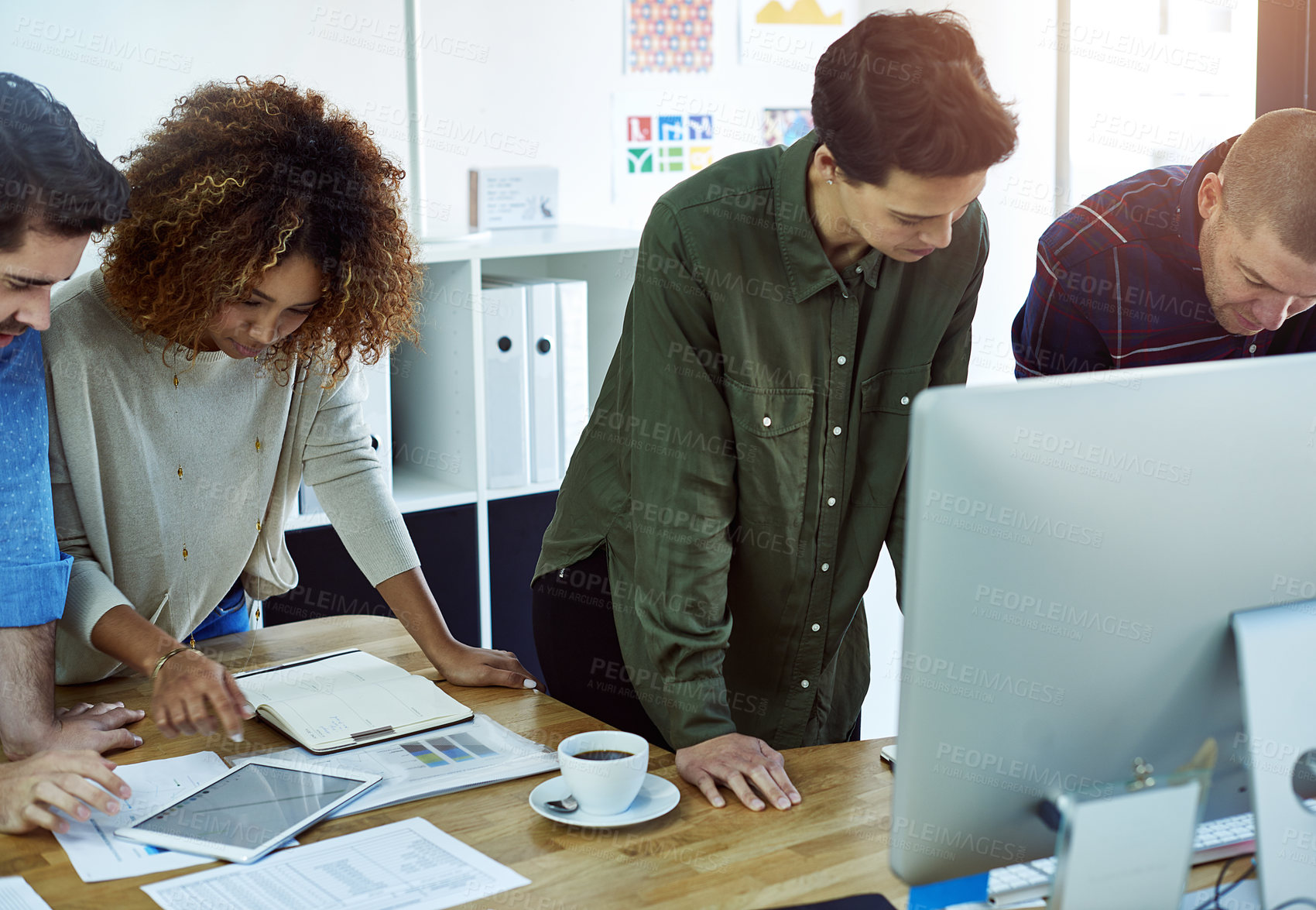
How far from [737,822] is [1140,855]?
0.42 metres

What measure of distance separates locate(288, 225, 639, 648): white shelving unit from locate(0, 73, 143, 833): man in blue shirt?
108 cm

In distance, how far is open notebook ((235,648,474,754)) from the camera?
1335 mm

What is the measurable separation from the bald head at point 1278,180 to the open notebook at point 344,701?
3.52ft

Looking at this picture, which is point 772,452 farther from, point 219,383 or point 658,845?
point 219,383

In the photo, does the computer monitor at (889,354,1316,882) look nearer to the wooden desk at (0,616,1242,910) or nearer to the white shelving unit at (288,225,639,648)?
the wooden desk at (0,616,1242,910)

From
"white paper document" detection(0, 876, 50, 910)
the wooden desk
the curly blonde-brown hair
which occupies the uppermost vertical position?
the curly blonde-brown hair

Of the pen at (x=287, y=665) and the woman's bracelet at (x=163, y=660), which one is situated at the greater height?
the woman's bracelet at (x=163, y=660)

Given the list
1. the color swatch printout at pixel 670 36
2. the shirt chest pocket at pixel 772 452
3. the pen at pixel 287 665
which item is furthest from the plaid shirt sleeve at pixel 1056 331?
the color swatch printout at pixel 670 36

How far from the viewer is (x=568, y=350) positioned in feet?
8.80

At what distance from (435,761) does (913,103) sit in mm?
819

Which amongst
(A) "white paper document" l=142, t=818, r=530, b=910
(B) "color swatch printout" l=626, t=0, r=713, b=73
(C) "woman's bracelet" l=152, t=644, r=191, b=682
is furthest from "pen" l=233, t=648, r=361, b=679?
(B) "color swatch printout" l=626, t=0, r=713, b=73

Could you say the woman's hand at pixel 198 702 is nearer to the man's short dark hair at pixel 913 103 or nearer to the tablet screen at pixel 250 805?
the tablet screen at pixel 250 805

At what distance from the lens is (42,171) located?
125 cm

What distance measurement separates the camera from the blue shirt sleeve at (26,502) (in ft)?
4.32
